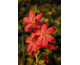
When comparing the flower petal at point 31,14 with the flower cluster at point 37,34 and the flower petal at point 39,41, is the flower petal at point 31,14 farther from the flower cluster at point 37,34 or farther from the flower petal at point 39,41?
the flower petal at point 39,41

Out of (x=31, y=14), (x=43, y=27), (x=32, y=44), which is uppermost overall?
(x=31, y=14)

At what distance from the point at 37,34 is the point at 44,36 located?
65 mm

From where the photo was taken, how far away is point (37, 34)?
0.97m

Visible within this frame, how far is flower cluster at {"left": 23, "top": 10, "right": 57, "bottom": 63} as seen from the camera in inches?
38.1

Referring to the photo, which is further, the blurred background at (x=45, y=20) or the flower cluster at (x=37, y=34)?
the blurred background at (x=45, y=20)

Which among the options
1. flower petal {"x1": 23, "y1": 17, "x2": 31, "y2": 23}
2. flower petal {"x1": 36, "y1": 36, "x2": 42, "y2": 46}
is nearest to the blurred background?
flower petal {"x1": 23, "y1": 17, "x2": 31, "y2": 23}

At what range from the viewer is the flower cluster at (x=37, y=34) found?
969 mm

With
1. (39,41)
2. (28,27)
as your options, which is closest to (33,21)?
(28,27)

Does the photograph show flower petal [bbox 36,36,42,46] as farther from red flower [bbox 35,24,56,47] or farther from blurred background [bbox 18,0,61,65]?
blurred background [bbox 18,0,61,65]

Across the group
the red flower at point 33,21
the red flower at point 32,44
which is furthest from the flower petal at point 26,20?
the red flower at point 32,44

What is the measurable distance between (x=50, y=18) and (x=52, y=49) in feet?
1.01

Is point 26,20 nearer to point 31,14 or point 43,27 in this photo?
point 31,14
